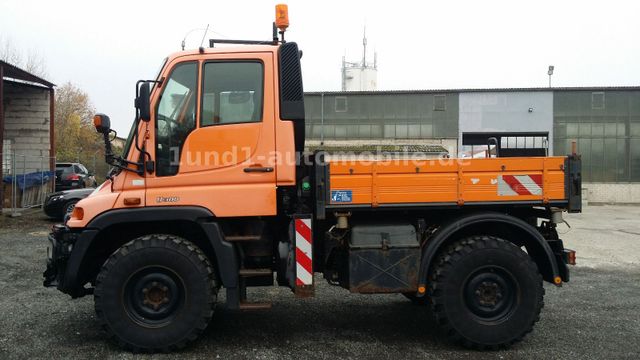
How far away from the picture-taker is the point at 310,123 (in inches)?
1054

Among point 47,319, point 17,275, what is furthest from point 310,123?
point 47,319

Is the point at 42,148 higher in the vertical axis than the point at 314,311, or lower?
higher

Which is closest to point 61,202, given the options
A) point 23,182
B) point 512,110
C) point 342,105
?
point 23,182

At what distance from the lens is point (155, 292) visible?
445 centimetres

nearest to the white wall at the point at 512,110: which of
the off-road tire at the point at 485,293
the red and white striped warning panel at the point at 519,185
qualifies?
the red and white striped warning panel at the point at 519,185

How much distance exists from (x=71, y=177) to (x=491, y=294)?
67.6ft

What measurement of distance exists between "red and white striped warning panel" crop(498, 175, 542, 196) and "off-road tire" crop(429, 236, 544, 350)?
19.3 inches

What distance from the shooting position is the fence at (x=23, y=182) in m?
15.5

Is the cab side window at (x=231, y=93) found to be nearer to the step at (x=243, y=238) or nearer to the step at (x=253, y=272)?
the step at (x=243, y=238)

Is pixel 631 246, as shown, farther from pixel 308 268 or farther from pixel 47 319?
pixel 47 319

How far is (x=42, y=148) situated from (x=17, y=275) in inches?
548

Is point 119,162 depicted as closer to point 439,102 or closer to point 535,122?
point 439,102

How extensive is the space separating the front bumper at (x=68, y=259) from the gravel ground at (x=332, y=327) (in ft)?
1.94

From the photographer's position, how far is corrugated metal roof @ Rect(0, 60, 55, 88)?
15.8 m
